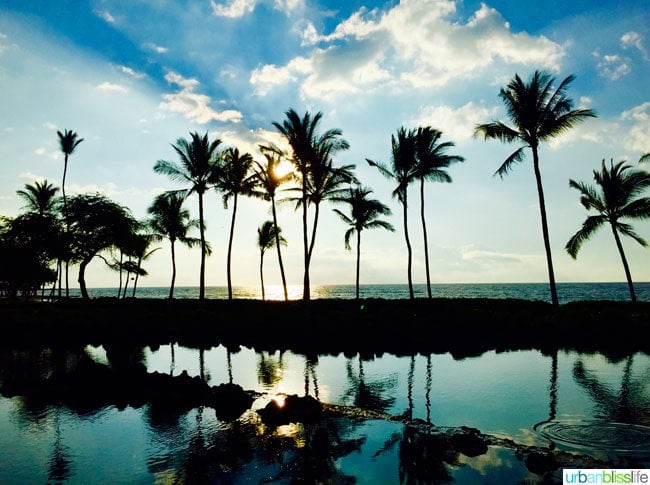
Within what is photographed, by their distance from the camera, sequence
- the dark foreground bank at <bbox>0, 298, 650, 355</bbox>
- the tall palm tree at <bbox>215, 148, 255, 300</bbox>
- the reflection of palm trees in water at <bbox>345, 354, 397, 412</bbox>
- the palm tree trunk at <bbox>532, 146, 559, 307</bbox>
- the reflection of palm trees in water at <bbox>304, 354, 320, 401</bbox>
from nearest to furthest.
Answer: the reflection of palm trees in water at <bbox>345, 354, 397, 412</bbox>
the reflection of palm trees in water at <bbox>304, 354, 320, 401</bbox>
the dark foreground bank at <bbox>0, 298, 650, 355</bbox>
the palm tree trunk at <bbox>532, 146, 559, 307</bbox>
the tall palm tree at <bbox>215, 148, 255, 300</bbox>

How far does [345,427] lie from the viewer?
6461 mm

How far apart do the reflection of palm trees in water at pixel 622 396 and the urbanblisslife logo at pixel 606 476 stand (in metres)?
2.20

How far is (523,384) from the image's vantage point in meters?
9.20

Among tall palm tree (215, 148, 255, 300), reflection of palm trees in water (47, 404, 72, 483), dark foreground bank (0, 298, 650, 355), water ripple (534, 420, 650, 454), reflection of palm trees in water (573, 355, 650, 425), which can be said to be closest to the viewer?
reflection of palm trees in water (47, 404, 72, 483)

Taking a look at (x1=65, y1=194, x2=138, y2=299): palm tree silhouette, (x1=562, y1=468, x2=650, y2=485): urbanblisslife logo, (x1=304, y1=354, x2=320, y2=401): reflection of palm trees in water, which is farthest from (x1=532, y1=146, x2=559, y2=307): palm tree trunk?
(x1=65, y1=194, x2=138, y2=299): palm tree silhouette

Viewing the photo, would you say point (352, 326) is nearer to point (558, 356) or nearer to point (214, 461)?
point (558, 356)

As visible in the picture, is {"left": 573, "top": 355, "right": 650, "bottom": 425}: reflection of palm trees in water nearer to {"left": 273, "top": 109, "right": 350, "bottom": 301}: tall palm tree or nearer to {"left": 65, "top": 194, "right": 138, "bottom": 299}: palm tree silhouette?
{"left": 273, "top": 109, "right": 350, "bottom": 301}: tall palm tree

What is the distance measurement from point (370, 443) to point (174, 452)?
8.88 feet

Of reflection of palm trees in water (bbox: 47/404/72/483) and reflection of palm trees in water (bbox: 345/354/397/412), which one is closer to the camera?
reflection of palm trees in water (bbox: 47/404/72/483)

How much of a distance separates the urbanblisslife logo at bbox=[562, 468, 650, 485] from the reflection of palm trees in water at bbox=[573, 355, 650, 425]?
2.20m

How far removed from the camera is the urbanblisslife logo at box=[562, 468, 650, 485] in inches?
177

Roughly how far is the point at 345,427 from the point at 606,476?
343 centimetres

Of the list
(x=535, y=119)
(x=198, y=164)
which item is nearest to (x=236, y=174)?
(x=198, y=164)

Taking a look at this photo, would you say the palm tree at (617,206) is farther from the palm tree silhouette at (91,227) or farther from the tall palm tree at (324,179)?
the palm tree silhouette at (91,227)
